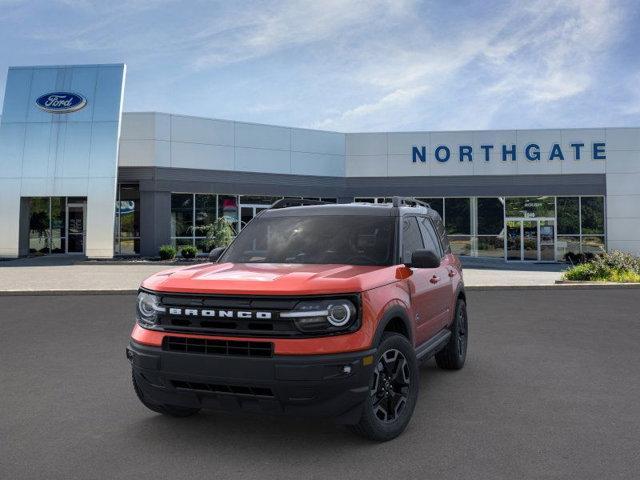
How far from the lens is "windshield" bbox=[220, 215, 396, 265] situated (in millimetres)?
→ 5098

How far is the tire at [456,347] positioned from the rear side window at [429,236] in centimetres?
81

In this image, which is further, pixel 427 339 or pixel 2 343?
pixel 2 343

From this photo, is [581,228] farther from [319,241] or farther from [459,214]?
[319,241]

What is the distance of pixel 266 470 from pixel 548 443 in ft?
6.90

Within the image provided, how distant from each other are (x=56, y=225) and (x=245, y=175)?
1020 centimetres

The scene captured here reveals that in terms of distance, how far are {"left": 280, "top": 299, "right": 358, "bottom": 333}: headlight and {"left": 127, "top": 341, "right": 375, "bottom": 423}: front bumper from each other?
20 centimetres

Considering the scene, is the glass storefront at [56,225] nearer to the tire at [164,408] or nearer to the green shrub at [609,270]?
the green shrub at [609,270]

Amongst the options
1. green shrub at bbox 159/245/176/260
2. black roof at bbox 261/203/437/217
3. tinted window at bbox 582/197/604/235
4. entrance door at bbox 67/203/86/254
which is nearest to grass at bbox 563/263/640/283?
black roof at bbox 261/203/437/217

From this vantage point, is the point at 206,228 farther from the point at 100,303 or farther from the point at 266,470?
the point at 266,470

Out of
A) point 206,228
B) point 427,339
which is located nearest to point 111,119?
point 206,228

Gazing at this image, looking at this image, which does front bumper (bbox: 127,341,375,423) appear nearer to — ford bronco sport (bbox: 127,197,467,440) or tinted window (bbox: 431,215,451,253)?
ford bronco sport (bbox: 127,197,467,440)

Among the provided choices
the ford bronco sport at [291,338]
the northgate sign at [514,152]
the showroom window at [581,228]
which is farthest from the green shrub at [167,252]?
the ford bronco sport at [291,338]

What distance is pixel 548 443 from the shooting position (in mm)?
4352

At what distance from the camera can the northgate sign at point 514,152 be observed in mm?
31891
